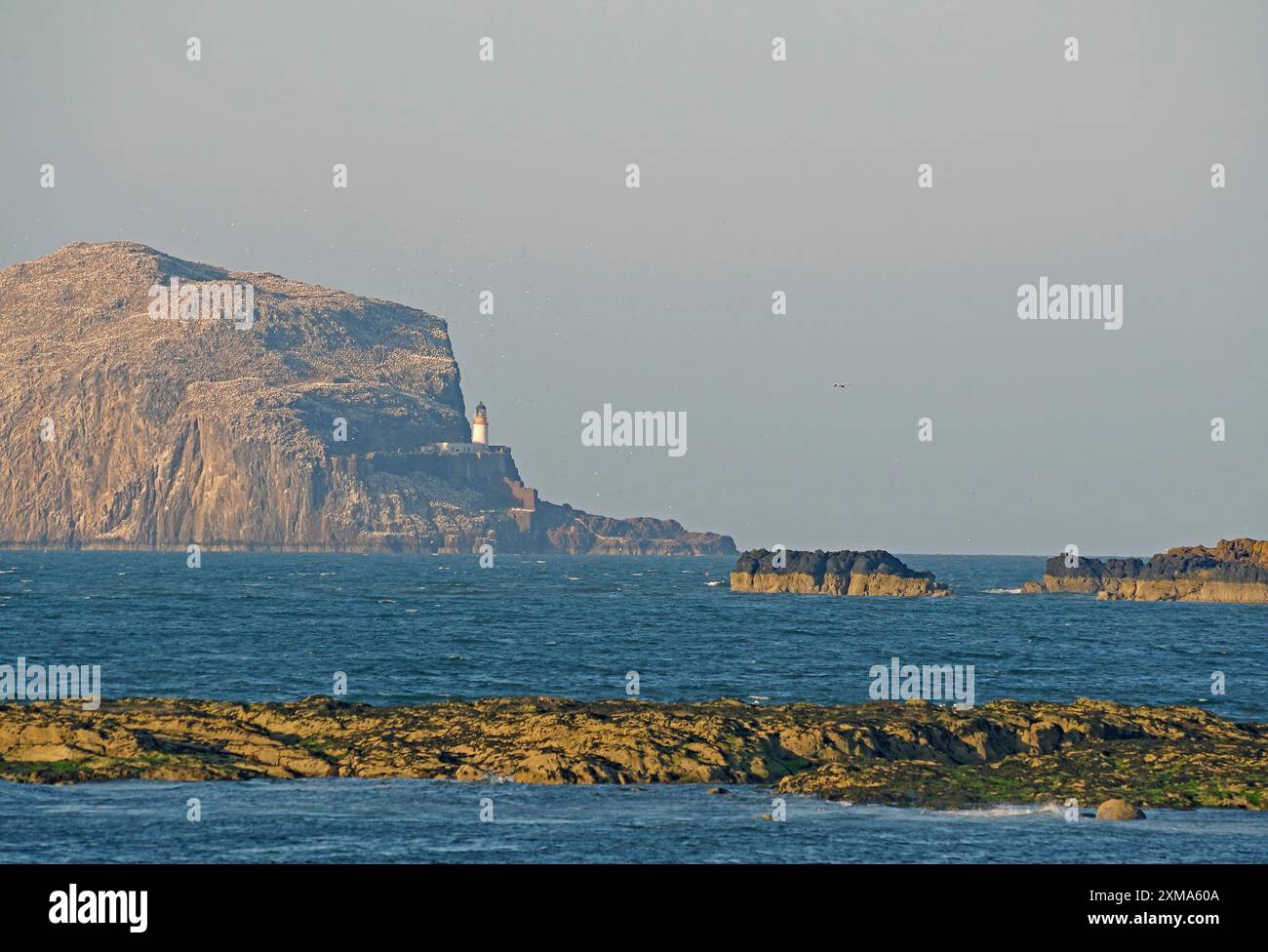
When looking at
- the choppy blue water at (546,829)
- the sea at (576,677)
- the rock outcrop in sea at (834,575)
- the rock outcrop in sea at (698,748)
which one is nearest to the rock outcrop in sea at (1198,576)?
the sea at (576,677)

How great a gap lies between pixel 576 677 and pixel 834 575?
4551 inches

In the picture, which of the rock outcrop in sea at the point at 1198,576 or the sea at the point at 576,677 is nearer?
the sea at the point at 576,677

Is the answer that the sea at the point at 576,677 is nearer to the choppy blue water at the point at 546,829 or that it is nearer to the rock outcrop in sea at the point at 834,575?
the choppy blue water at the point at 546,829

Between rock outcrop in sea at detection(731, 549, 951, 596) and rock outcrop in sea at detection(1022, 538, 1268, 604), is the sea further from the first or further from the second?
rock outcrop in sea at detection(731, 549, 951, 596)

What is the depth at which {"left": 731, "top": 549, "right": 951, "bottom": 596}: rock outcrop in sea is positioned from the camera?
600 ft

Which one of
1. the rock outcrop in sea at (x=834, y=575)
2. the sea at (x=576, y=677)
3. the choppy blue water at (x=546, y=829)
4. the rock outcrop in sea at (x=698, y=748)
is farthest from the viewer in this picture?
the rock outcrop in sea at (x=834, y=575)

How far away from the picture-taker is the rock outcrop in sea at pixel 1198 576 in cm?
17075

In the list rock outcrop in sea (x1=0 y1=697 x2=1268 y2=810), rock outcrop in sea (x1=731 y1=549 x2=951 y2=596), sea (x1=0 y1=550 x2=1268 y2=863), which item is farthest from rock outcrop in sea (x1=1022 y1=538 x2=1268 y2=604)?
rock outcrop in sea (x1=0 y1=697 x2=1268 y2=810)

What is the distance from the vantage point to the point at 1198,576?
176375 mm

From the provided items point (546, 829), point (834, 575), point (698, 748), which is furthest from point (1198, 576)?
point (546, 829)

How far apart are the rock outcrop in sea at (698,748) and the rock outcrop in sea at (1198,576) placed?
A: 125m

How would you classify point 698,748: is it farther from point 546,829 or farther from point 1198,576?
point 1198,576
